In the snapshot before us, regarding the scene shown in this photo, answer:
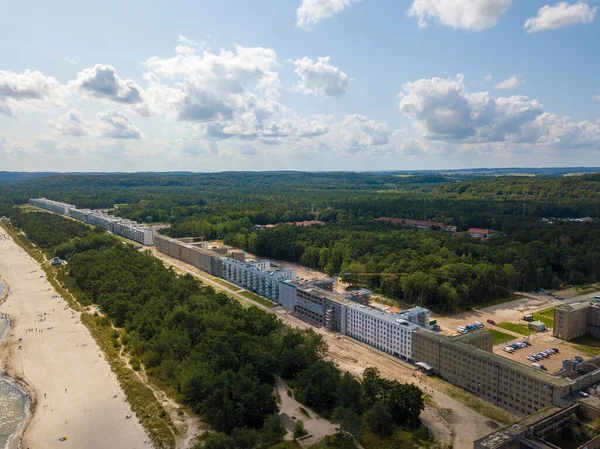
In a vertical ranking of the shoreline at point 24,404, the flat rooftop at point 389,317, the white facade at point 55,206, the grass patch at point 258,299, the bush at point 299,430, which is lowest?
the shoreline at point 24,404

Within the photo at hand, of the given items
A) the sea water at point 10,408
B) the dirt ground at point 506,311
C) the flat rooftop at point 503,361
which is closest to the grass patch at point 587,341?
the dirt ground at point 506,311

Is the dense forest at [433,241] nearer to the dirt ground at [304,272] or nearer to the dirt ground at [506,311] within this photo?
the dirt ground at [304,272]

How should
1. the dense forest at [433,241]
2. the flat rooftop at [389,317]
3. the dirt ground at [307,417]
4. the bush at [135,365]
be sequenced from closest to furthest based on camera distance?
the dirt ground at [307,417], the bush at [135,365], the flat rooftop at [389,317], the dense forest at [433,241]

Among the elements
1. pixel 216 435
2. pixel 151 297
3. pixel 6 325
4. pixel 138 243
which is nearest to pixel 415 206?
pixel 138 243

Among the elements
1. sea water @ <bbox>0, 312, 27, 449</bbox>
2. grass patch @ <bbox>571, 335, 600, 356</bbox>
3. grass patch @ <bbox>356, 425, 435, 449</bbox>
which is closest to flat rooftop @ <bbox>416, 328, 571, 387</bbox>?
grass patch @ <bbox>356, 425, 435, 449</bbox>

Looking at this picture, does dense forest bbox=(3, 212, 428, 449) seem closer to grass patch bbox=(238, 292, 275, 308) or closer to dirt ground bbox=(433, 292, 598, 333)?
grass patch bbox=(238, 292, 275, 308)

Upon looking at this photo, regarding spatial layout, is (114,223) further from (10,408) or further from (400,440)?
(400,440)

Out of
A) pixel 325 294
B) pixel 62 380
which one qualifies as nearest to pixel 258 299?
pixel 325 294
